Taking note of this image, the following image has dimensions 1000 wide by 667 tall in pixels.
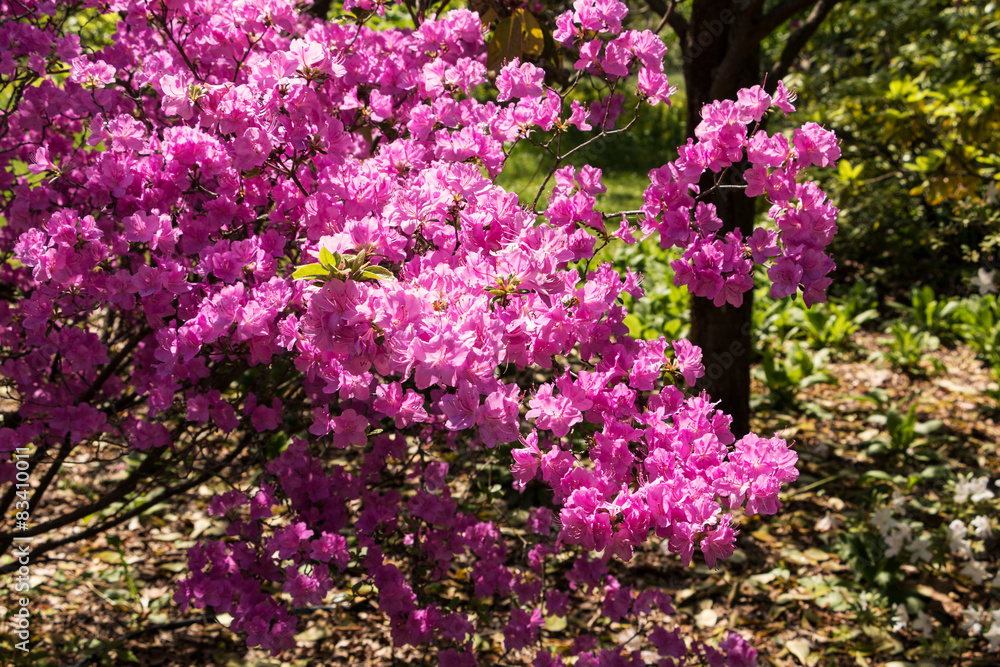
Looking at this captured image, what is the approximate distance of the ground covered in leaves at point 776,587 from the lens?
2.57m

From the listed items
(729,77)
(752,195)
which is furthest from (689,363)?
(729,77)

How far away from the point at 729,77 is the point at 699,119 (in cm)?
41

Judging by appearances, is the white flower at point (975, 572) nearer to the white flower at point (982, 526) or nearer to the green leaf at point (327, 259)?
the white flower at point (982, 526)

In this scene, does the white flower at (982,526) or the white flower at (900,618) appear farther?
the white flower at (982,526)

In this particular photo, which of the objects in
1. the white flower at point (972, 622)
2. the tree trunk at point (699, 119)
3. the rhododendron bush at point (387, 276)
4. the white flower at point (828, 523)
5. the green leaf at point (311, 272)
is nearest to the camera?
the green leaf at point (311, 272)

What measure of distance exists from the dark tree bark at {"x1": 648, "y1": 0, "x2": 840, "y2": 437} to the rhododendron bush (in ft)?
2.63

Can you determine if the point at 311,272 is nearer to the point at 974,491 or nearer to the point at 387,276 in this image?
the point at 387,276

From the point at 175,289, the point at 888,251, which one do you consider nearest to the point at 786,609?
the point at 175,289

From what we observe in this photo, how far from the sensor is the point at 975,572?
8.78ft

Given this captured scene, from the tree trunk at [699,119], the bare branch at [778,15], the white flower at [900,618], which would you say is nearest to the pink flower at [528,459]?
the tree trunk at [699,119]

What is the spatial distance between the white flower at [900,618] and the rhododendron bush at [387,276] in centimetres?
87

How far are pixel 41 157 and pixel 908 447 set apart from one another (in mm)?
3740

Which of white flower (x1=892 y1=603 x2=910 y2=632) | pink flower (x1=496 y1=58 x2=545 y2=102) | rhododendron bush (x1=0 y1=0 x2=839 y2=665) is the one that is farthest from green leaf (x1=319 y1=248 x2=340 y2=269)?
white flower (x1=892 y1=603 x2=910 y2=632)

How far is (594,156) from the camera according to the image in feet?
31.2
